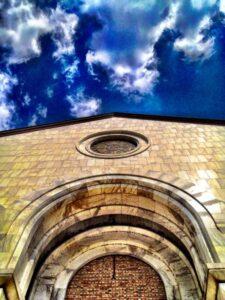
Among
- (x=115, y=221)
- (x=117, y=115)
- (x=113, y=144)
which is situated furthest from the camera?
(x=117, y=115)

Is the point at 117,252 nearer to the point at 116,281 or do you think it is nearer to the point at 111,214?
the point at 116,281

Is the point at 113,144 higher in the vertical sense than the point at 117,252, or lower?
higher

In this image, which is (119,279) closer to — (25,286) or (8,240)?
(25,286)

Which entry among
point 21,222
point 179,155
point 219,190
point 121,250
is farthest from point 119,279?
point 179,155

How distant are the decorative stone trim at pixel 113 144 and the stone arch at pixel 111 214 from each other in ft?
4.45

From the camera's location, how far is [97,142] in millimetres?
9555

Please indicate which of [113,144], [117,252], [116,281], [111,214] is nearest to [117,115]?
[113,144]

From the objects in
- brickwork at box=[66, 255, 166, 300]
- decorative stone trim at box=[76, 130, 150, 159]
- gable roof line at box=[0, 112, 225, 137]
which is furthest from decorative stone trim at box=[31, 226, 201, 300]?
gable roof line at box=[0, 112, 225, 137]

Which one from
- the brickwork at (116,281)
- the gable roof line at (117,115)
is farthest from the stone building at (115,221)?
the gable roof line at (117,115)

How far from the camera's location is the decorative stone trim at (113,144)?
838 cm

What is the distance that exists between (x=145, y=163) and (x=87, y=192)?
5.56 ft

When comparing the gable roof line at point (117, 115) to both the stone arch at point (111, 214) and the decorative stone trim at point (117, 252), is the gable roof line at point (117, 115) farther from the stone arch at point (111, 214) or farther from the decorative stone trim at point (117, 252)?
the decorative stone trim at point (117, 252)

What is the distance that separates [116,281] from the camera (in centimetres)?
592

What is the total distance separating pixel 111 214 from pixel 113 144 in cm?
291
